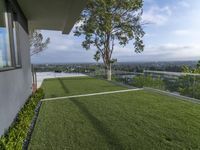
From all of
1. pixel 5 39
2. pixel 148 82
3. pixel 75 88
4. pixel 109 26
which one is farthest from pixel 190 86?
pixel 109 26

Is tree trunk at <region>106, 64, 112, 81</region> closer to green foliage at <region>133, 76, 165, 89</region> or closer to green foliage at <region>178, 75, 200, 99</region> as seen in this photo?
green foliage at <region>133, 76, 165, 89</region>

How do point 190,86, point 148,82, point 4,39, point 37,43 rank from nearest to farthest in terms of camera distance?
point 4,39 < point 190,86 < point 148,82 < point 37,43

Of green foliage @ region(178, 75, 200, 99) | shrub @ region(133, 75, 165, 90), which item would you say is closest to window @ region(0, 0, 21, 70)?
green foliage @ region(178, 75, 200, 99)

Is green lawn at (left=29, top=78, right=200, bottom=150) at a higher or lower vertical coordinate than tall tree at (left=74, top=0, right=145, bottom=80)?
lower

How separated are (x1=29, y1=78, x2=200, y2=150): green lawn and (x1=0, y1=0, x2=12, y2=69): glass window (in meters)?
1.45

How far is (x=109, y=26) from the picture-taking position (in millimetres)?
12945

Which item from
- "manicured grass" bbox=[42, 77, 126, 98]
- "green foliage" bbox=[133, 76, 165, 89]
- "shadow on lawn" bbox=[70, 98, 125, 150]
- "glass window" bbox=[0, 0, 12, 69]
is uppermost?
"glass window" bbox=[0, 0, 12, 69]

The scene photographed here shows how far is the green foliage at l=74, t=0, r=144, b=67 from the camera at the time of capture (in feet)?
42.1

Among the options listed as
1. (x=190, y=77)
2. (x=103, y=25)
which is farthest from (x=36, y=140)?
(x=103, y=25)

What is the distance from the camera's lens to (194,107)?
16.9 ft

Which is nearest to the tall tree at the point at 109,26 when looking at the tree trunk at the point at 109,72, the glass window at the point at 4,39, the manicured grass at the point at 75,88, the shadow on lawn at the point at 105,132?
the tree trunk at the point at 109,72

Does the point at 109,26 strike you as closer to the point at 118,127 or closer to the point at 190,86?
the point at 190,86

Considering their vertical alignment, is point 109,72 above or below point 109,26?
below

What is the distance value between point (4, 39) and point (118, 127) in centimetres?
271
